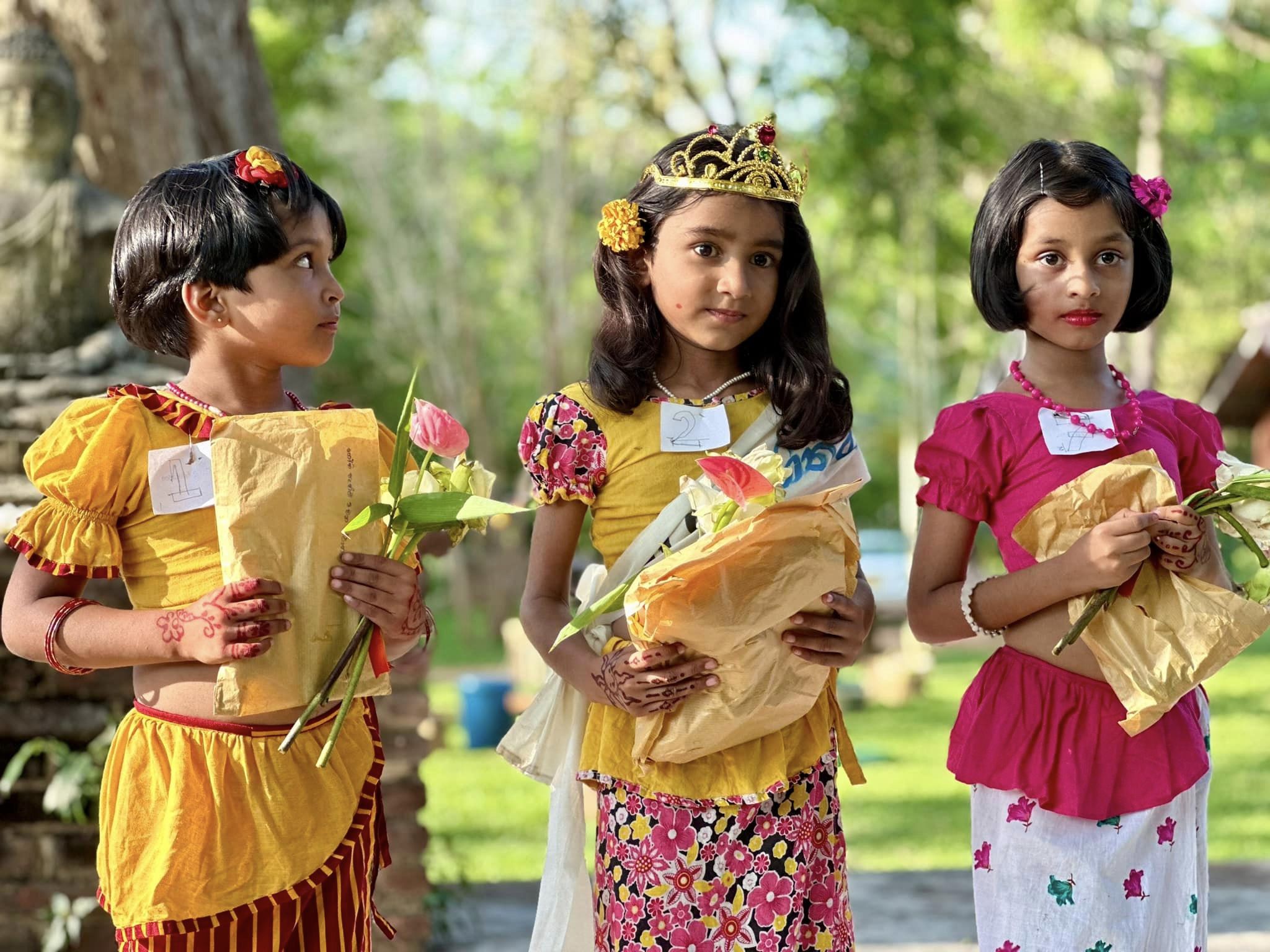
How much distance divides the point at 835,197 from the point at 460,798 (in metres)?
8.21

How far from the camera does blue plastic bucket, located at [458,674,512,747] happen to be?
11.6m

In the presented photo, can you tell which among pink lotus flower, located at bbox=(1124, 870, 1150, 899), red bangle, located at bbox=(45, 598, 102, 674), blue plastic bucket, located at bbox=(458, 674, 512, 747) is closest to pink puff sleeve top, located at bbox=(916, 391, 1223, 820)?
pink lotus flower, located at bbox=(1124, 870, 1150, 899)

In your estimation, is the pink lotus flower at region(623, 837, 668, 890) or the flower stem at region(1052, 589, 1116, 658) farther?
the pink lotus flower at region(623, 837, 668, 890)

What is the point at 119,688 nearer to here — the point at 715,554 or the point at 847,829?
the point at 715,554

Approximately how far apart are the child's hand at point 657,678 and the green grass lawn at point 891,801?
3309 mm

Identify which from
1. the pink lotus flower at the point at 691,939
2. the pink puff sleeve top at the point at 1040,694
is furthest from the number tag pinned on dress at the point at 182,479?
the pink puff sleeve top at the point at 1040,694

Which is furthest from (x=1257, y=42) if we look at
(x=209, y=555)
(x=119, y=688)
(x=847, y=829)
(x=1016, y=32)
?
(x=209, y=555)

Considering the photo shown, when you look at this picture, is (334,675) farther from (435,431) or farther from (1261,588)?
(1261,588)

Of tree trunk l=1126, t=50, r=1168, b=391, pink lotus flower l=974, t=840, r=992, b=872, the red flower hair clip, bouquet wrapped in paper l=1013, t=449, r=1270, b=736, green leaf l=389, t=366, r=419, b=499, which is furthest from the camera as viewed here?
tree trunk l=1126, t=50, r=1168, b=391

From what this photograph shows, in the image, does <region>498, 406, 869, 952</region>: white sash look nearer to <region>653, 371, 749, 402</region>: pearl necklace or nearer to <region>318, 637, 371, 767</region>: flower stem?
<region>653, 371, 749, 402</region>: pearl necklace

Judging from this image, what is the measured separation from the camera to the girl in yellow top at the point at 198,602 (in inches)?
84.2

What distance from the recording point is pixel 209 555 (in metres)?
2.21

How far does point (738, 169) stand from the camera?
8.21ft

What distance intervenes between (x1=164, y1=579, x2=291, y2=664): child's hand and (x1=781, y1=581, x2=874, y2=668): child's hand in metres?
0.78
